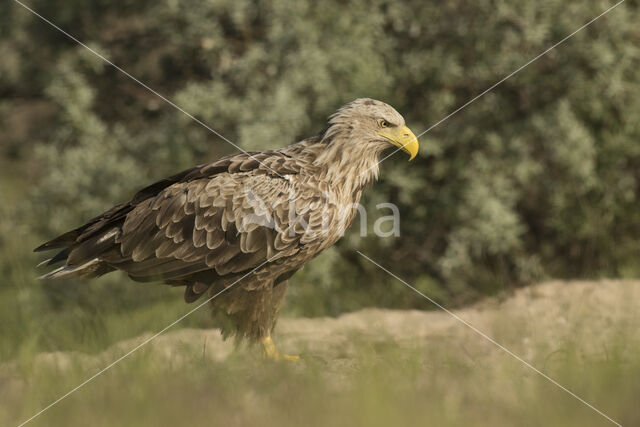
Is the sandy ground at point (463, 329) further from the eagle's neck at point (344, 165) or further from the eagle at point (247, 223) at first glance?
the eagle's neck at point (344, 165)

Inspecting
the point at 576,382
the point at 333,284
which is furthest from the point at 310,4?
the point at 576,382

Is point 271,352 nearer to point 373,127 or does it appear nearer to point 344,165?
point 344,165

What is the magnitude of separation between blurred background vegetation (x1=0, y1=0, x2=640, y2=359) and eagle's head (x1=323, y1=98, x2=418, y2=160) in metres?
1.84

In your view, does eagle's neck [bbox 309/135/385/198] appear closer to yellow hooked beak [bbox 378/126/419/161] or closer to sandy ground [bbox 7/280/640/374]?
yellow hooked beak [bbox 378/126/419/161]

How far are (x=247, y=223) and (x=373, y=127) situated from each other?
1046 millimetres

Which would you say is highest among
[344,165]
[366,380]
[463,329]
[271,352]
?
[344,165]

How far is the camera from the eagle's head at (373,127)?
16.8 feet

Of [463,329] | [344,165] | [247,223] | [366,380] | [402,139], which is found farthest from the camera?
[463,329]

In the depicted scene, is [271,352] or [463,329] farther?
[463,329]

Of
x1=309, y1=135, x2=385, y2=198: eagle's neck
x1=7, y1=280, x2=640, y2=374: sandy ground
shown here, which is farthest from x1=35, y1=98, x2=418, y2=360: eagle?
x1=7, y1=280, x2=640, y2=374: sandy ground

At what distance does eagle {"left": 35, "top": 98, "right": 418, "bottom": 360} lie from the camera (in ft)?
15.8

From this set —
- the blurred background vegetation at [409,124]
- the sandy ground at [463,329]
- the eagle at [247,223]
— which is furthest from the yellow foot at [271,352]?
the blurred background vegetation at [409,124]

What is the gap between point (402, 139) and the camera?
5148 millimetres

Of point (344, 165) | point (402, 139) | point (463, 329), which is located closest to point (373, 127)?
point (402, 139)
